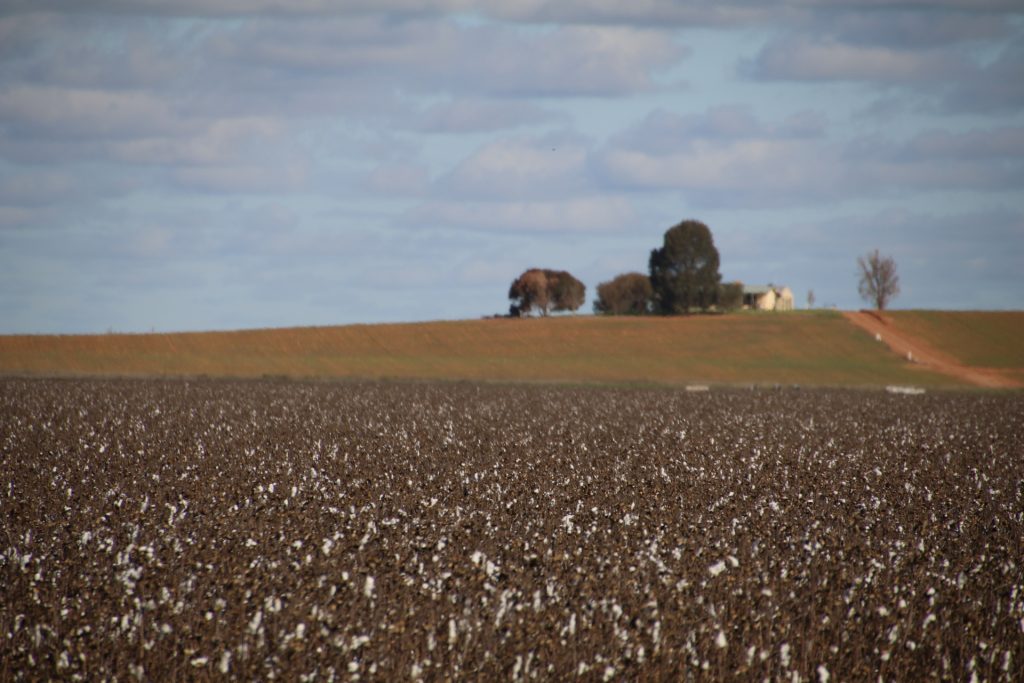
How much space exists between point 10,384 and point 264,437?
24.2 m

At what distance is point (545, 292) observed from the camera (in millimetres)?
113250

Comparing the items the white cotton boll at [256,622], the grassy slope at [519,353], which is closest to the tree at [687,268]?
the grassy slope at [519,353]

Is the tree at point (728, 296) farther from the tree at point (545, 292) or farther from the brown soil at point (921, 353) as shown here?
the tree at point (545, 292)

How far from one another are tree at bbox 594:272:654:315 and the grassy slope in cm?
3134

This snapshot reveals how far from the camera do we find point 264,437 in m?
22.9

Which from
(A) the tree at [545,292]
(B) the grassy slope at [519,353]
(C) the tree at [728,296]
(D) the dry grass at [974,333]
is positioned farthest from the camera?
(A) the tree at [545,292]

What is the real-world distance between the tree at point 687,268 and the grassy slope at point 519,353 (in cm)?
1082

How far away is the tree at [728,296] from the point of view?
94.1 metres

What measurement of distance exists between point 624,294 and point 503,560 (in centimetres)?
10397

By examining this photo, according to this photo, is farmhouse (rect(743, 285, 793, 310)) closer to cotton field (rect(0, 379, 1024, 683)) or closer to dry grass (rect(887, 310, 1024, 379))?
dry grass (rect(887, 310, 1024, 379))

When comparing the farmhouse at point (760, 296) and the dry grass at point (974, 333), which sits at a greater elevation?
the farmhouse at point (760, 296)

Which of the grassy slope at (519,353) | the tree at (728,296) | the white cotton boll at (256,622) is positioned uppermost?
the tree at (728,296)

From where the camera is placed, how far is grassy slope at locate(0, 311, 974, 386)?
190 feet

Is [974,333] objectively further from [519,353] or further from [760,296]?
[760,296]
